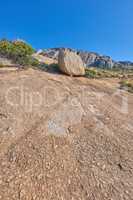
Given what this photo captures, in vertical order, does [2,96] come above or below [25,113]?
above

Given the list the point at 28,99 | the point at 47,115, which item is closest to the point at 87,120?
the point at 47,115

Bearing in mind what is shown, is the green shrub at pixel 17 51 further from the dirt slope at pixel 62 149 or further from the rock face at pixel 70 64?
the dirt slope at pixel 62 149

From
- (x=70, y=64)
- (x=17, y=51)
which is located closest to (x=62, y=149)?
(x=70, y=64)

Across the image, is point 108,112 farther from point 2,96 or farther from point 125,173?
point 2,96

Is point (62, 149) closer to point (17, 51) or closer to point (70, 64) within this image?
point (70, 64)

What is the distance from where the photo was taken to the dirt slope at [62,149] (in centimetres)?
393

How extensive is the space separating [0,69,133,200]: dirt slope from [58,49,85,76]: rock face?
26.2 feet

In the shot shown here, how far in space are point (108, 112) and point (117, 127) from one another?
5.74ft

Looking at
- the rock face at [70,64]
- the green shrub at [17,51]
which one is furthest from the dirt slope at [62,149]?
the green shrub at [17,51]

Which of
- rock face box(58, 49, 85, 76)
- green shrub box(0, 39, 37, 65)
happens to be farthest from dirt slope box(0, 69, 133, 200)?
green shrub box(0, 39, 37, 65)

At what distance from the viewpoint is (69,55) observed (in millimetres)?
17781

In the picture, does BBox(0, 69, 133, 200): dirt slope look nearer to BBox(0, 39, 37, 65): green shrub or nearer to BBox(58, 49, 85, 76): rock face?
BBox(58, 49, 85, 76): rock face

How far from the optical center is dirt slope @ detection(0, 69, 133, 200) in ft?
12.9

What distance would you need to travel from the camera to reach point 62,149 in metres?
5.41
